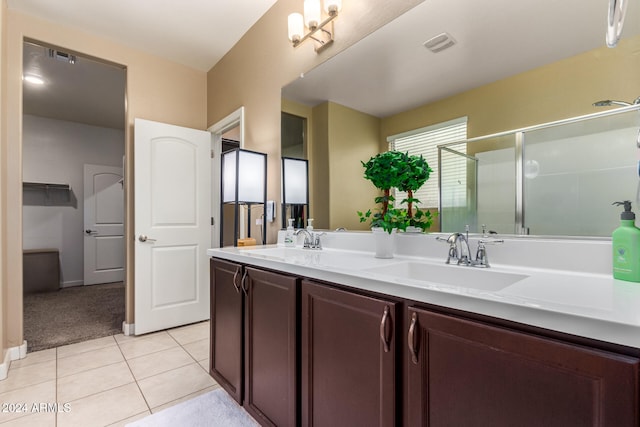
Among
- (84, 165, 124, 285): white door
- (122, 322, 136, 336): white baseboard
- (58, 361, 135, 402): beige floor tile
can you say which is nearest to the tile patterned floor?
(58, 361, 135, 402): beige floor tile

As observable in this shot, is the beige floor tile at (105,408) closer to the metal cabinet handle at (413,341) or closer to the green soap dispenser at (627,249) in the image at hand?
the metal cabinet handle at (413,341)

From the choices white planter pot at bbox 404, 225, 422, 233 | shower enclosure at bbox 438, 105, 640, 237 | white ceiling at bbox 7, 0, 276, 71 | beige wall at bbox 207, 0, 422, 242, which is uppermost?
white ceiling at bbox 7, 0, 276, 71

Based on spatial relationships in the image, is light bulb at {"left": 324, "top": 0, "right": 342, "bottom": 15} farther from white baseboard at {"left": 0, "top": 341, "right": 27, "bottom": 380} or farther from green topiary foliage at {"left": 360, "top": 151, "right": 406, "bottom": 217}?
white baseboard at {"left": 0, "top": 341, "right": 27, "bottom": 380}

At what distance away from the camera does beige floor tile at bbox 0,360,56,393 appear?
1958 mm

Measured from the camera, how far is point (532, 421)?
0.60 m

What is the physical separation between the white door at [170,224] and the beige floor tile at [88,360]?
0.35m

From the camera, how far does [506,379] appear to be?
63 cm

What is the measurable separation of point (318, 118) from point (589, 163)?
4.41ft

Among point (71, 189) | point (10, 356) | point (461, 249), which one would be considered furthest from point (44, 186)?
point (461, 249)

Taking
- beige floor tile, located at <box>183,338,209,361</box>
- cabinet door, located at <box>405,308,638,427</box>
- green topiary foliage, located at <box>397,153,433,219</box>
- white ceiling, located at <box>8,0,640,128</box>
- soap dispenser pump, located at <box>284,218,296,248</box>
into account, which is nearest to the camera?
cabinet door, located at <box>405,308,638,427</box>

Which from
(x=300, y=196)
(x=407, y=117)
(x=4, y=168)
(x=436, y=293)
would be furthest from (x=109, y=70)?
(x=436, y=293)

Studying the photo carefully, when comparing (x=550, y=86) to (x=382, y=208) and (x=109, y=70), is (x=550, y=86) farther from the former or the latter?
(x=109, y=70)

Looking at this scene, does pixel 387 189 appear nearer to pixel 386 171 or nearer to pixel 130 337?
pixel 386 171

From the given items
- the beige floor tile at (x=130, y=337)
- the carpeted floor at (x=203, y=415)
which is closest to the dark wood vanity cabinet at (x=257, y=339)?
the carpeted floor at (x=203, y=415)
